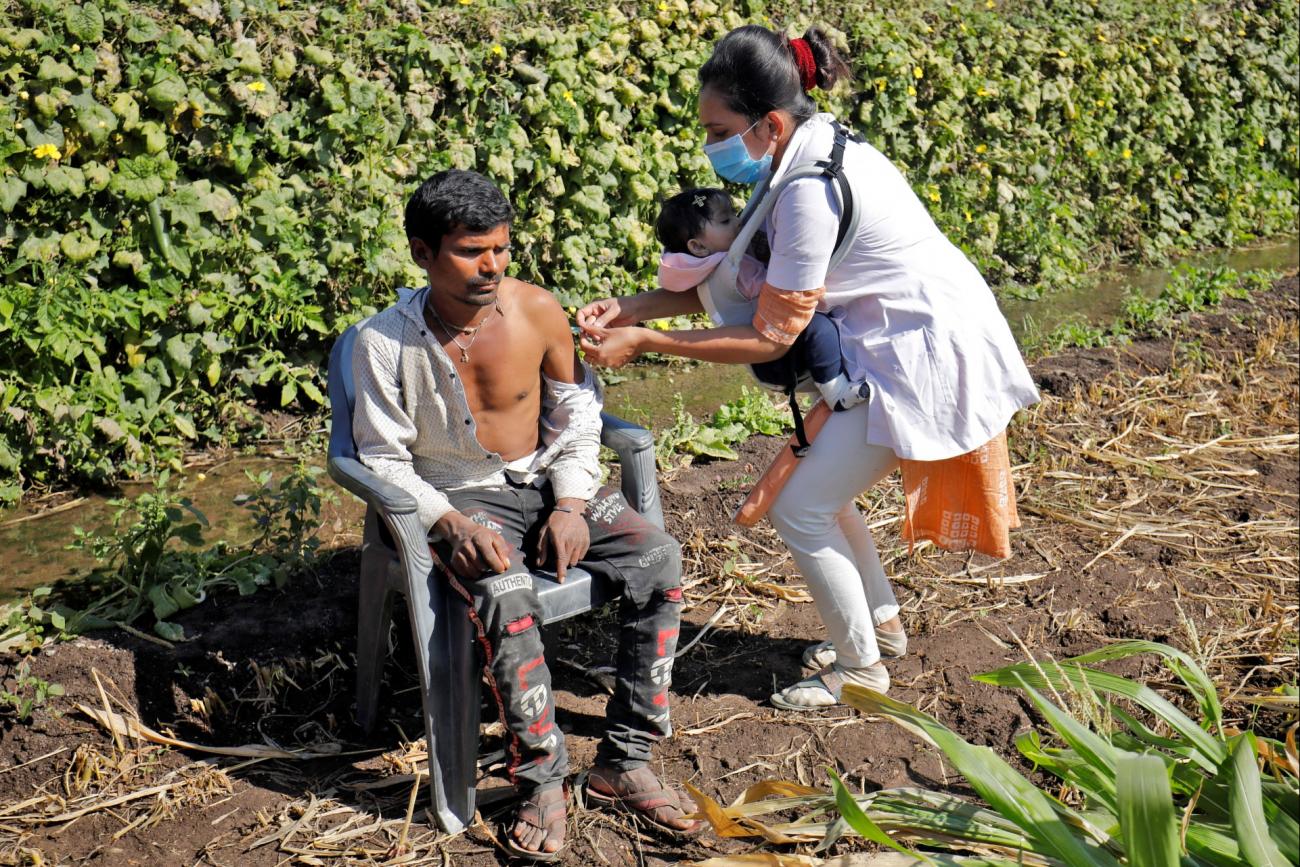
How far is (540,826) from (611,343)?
130cm

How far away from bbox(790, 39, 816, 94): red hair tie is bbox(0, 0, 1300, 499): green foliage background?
2.95 m

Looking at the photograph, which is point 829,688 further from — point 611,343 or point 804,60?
point 804,60

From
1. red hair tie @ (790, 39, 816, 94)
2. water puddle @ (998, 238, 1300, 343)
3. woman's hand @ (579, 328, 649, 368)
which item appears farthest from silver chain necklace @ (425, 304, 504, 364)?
water puddle @ (998, 238, 1300, 343)

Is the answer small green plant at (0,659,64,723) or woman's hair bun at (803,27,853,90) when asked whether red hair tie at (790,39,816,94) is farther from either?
small green plant at (0,659,64,723)

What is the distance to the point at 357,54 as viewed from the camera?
600cm

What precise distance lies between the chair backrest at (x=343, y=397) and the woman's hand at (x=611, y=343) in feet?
2.08

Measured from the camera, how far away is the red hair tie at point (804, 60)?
3.44 metres

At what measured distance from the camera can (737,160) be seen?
3514 mm

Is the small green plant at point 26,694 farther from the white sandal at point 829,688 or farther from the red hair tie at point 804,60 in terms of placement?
the red hair tie at point 804,60

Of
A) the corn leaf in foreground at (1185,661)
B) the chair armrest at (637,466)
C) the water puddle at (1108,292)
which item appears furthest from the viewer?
the water puddle at (1108,292)

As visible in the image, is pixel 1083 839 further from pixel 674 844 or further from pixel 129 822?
pixel 129 822

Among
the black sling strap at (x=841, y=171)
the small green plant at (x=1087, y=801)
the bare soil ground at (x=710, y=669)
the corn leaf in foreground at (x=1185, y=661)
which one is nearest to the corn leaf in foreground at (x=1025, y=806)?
the small green plant at (x=1087, y=801)

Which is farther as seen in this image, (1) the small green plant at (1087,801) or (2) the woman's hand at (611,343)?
(2) the woman's hand at (611,343)

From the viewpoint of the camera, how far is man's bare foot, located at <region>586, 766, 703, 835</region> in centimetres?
338
